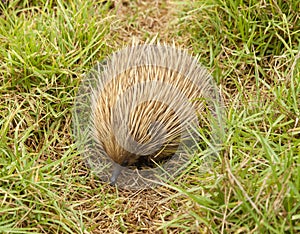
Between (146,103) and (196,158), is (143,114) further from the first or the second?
(196,158)

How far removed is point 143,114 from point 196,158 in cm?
46

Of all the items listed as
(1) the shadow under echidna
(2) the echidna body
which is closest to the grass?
(1) the shadow under echidna

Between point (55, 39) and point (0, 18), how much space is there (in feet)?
1.65

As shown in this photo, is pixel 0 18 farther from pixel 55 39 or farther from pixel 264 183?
pixel 264 183

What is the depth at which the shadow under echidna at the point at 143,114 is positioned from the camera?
11.4 feet

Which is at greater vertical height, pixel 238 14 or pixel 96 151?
pixel 238 14

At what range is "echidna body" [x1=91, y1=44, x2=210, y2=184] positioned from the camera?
11.3ft

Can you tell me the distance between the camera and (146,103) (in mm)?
3490

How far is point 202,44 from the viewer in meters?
4.50

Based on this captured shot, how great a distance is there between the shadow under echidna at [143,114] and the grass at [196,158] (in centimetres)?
10

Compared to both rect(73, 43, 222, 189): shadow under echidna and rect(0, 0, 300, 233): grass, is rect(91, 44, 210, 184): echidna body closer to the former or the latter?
rect(73, 43, 222, 189): shadow under echidna

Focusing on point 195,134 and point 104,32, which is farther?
point 104,32

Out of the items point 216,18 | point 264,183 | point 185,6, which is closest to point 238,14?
point 216,18

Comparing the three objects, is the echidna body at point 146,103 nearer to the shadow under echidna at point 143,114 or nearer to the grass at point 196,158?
the shadow under echidna at point 143,114
